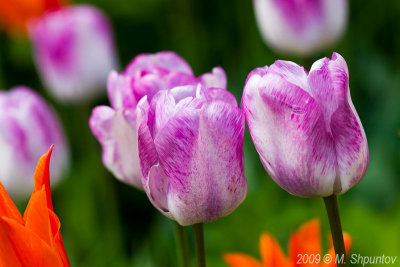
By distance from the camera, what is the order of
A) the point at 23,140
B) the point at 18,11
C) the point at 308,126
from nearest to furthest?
the point at 308,126 → the point at 23,140 → the point at 18,11

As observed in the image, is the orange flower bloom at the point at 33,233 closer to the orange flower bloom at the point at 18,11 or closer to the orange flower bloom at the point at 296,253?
the orange flower bloom at the point at 296,253

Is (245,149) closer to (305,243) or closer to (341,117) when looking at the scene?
(305,243)

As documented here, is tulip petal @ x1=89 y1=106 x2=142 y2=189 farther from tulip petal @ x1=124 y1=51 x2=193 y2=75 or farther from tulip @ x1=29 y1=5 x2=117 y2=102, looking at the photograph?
tulip @ x1=29 y1=5 x2=117 y2=102

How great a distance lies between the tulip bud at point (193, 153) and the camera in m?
0.48

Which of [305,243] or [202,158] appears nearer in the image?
[202,158]

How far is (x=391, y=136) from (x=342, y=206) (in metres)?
0.23

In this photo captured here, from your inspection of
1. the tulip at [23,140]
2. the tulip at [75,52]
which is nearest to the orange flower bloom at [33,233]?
the tulip at [23,140]

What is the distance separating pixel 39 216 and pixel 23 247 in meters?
0.02

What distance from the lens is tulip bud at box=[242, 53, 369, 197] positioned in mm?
467

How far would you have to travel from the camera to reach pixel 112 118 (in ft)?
1.92

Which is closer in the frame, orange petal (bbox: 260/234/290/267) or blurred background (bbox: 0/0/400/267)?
orange petal (bbox: 260/234/290/267)

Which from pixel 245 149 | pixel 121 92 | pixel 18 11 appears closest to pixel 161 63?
pixel 121 92

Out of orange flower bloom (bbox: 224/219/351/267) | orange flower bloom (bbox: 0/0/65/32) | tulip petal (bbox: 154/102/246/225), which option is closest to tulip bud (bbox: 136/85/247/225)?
tulip petal (bbox: 154/102/246/225)

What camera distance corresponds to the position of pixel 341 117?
475mm
